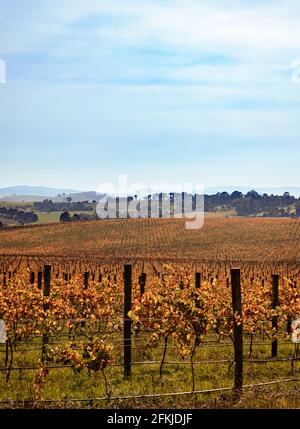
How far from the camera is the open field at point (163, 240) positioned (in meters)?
81.9

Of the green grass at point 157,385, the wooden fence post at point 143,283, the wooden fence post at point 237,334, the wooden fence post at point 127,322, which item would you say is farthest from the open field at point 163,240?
the wooden fence post at point 237,334

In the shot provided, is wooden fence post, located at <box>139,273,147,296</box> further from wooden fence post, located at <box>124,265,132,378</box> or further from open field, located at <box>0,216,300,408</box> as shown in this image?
wooden fence post, located at <box>124,265,132,378</box>

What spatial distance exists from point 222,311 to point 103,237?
299 ft

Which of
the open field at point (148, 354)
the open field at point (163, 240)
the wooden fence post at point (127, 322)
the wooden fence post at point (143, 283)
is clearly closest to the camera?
the open field at point (148, 354)

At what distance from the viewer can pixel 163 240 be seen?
9912cm

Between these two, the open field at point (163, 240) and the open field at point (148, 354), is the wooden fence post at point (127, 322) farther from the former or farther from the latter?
the open field at point (163, 240)

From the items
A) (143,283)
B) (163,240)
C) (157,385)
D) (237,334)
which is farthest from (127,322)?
(163,240)

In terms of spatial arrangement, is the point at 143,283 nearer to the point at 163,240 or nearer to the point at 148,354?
the point at 148,354

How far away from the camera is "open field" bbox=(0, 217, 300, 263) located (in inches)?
3223

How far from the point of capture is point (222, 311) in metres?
13.0

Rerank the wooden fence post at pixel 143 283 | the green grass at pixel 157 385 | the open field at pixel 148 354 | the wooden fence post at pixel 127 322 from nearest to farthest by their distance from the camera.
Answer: the green grass at pixel 157 385 < the open field at pixel 148 354 < the wooden fence post at pixel 127 322 < the wooden fence post at pixel 143 283
